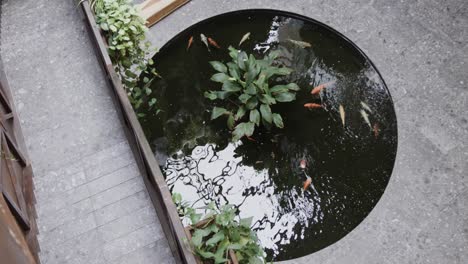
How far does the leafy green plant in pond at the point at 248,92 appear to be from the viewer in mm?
5867

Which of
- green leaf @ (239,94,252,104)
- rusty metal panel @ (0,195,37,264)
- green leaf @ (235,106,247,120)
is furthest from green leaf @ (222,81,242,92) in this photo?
rusty metal panel @ (0,195,37,264)

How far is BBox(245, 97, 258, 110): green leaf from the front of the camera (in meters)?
5.90

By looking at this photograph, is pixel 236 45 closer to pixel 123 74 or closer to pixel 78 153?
pixel 123 74

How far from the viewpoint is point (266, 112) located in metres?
5.84

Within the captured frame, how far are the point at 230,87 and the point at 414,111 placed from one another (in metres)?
2.10

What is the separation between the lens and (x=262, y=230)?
541 centimetres

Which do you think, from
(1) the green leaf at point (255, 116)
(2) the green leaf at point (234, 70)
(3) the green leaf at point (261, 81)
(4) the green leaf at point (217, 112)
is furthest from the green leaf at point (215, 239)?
(2) the green leaf at point (234, 70)

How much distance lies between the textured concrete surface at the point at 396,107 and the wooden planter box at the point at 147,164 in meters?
0.17

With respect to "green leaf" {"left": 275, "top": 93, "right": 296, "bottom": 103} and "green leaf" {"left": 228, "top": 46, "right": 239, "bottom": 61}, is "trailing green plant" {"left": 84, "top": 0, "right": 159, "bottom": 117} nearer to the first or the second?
"green leaf" {"left": 228, "top": 46, "right": 239, "bottom": 61}

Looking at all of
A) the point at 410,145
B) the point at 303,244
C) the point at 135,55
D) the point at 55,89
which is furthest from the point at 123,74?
the point at 410,145

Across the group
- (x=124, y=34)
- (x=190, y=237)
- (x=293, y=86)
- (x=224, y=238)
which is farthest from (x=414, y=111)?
(x=124, y=34)

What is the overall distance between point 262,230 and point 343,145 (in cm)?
134

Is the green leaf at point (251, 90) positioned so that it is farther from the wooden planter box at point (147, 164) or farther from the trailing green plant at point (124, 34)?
the wooden planter box at point (147, 164)

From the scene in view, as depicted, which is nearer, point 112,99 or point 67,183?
point 67,183
